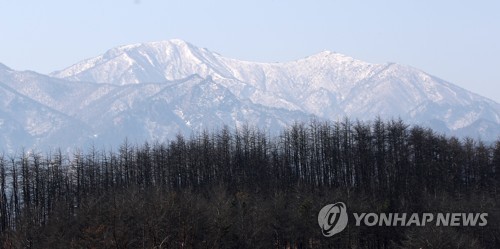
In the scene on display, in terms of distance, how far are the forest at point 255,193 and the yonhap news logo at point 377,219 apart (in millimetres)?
811

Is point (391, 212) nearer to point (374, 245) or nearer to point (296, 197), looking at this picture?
point (374, 245)

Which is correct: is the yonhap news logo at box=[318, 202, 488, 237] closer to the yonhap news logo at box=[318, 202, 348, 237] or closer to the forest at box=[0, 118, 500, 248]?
the yonhap news logo at box=[318, 202, 348, 237]

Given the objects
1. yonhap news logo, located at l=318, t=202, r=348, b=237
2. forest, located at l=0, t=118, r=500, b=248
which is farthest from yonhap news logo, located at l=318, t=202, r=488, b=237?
forest, located at l=0, t=118, r=500, b=248

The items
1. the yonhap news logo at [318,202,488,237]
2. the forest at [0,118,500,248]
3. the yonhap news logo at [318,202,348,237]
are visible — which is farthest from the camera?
the yonhap news logo at [318,202,348,237]

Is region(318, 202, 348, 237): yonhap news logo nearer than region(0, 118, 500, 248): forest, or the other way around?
region(0, 118, 500, 248): forest

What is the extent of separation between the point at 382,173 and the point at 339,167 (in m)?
10.6

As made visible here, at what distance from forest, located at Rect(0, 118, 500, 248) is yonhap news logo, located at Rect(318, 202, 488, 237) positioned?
81 cm

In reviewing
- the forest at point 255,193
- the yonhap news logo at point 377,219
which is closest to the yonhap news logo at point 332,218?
the yonhap news logo at point 377,219

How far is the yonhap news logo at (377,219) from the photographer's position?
83.6 metres

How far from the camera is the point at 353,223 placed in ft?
276

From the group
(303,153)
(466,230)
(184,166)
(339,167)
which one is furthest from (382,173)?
(466,230)

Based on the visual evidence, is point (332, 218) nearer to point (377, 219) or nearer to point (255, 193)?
point (377, 219)

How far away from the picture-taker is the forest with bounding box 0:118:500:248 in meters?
73.1

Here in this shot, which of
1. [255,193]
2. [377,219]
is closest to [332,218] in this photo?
[377,219]
